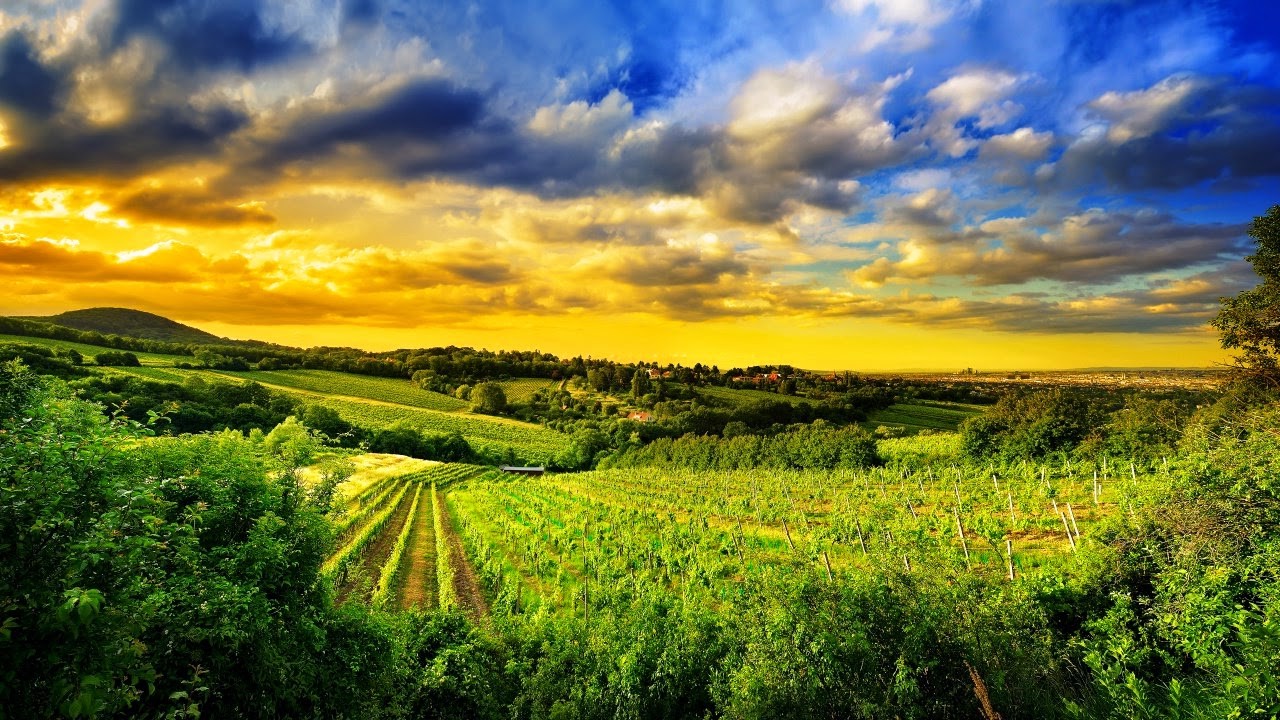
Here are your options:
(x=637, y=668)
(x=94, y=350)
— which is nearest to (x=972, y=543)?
(x=637, y=668)

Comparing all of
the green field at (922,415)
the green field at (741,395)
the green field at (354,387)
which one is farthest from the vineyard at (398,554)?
the green field at (741,395)

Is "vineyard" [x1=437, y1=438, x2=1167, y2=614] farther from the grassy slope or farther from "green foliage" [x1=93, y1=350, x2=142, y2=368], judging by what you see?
"green foliage" [x1=93, y1=350, x2=142, y2=368]

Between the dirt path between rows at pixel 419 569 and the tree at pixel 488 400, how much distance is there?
81.3 m

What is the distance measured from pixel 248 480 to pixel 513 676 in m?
8.90

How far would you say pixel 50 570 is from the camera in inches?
221

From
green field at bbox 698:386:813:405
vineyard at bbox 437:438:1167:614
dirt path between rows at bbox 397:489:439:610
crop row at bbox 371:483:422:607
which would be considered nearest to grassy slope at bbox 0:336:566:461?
Result: green field at bbox 698:386:813:405

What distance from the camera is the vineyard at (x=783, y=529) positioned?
21.9 m

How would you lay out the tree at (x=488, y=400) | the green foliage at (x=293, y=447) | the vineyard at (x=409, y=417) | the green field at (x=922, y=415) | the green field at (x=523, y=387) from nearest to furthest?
1. the green foliage at (x=293, y=447)
2. the green field at (x=922, y=415)
3. the vineyard at (x=409, y=417)
4. the tree at (x=488, y=400)
5. the green field at (x=523, y=387)

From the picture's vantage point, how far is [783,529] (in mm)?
34812

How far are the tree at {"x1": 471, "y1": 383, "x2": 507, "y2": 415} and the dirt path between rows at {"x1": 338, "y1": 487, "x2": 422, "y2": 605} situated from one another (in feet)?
248

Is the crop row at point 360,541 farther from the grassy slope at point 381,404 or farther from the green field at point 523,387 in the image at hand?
the green field at point 523,387

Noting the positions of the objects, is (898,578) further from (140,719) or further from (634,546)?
(634,546)

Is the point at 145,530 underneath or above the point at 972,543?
above

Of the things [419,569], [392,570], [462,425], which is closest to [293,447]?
[392,570]
